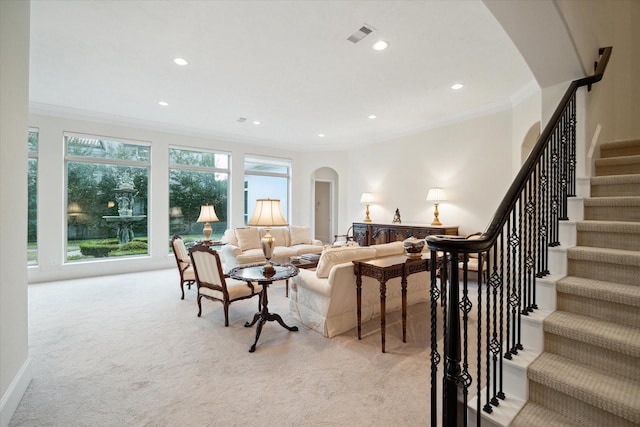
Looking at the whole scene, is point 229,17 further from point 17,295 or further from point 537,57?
point 17,295

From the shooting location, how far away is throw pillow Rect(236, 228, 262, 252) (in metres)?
5.59

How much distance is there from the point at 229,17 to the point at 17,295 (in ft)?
9.34

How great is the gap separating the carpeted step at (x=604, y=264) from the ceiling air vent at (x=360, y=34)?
8.48ft

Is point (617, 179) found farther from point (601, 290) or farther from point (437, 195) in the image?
point (437, 195)

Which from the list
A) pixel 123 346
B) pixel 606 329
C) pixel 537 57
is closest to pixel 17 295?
pixel 123 346

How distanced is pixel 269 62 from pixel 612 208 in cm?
364

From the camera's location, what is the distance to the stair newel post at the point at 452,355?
1306mm

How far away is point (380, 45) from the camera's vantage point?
319cm

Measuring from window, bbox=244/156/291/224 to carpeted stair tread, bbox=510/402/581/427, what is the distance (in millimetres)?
6725

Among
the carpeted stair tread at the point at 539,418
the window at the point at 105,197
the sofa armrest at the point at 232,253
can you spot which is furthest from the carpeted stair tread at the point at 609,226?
the window at the point at 105,197

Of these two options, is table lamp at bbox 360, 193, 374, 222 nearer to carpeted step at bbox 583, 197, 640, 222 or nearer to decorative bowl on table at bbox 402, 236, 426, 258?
decorative bowl on table at bbox 402, 236, 426, 258

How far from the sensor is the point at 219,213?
7293 millimetres

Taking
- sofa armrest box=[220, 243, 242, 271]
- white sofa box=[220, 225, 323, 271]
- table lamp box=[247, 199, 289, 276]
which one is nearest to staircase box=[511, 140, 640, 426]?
table lamp box=[247, 199, 289, 276]

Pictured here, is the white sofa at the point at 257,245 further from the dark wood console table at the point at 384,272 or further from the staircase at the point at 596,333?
the staircase at the point at 596,333
